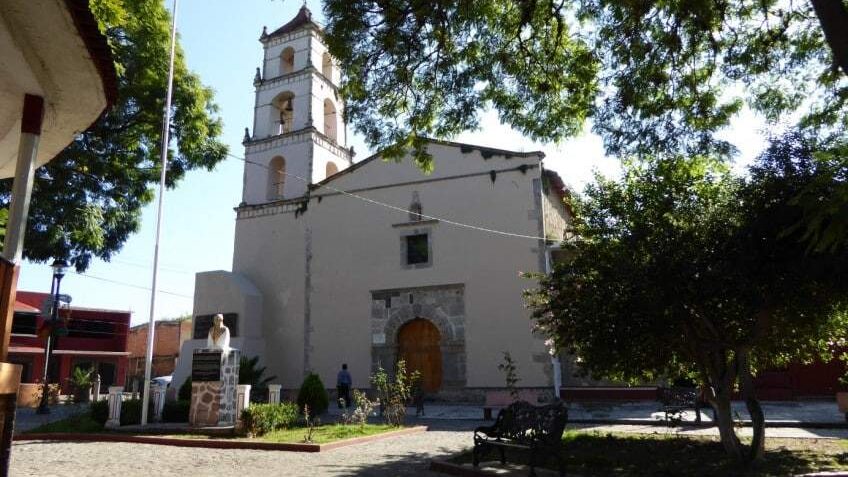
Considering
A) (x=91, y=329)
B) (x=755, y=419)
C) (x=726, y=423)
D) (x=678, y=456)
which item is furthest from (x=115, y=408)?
(x=91, y=329)

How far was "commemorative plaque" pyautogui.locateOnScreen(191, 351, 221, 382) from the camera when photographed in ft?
38.1

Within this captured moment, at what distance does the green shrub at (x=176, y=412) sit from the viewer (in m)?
12.4

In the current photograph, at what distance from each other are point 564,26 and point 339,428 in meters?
7.97

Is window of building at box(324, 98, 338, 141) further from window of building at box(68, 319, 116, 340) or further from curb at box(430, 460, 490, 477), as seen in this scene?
curb at box(430, 460, 490, 477)

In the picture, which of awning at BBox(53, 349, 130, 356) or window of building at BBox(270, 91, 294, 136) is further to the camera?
awning at BBox(53, 349, 130, 356)

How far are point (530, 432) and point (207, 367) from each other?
24.0 ft

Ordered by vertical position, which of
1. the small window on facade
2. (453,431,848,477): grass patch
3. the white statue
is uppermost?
the small window on facade

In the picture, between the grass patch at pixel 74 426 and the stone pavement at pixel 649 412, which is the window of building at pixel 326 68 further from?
the grass patch at pixel 74 426

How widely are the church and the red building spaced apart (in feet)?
30.8

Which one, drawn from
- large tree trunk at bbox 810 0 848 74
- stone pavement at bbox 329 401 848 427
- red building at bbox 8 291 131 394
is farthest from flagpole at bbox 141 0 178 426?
red building at bbox 8 291 131 394

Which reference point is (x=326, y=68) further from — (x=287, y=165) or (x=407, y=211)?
(x=407, y=211)

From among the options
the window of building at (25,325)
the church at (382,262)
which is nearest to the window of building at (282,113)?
the church at (382,262)

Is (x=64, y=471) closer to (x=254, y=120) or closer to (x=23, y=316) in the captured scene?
(x=254, y=120)

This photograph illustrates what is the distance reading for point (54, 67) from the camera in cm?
342
